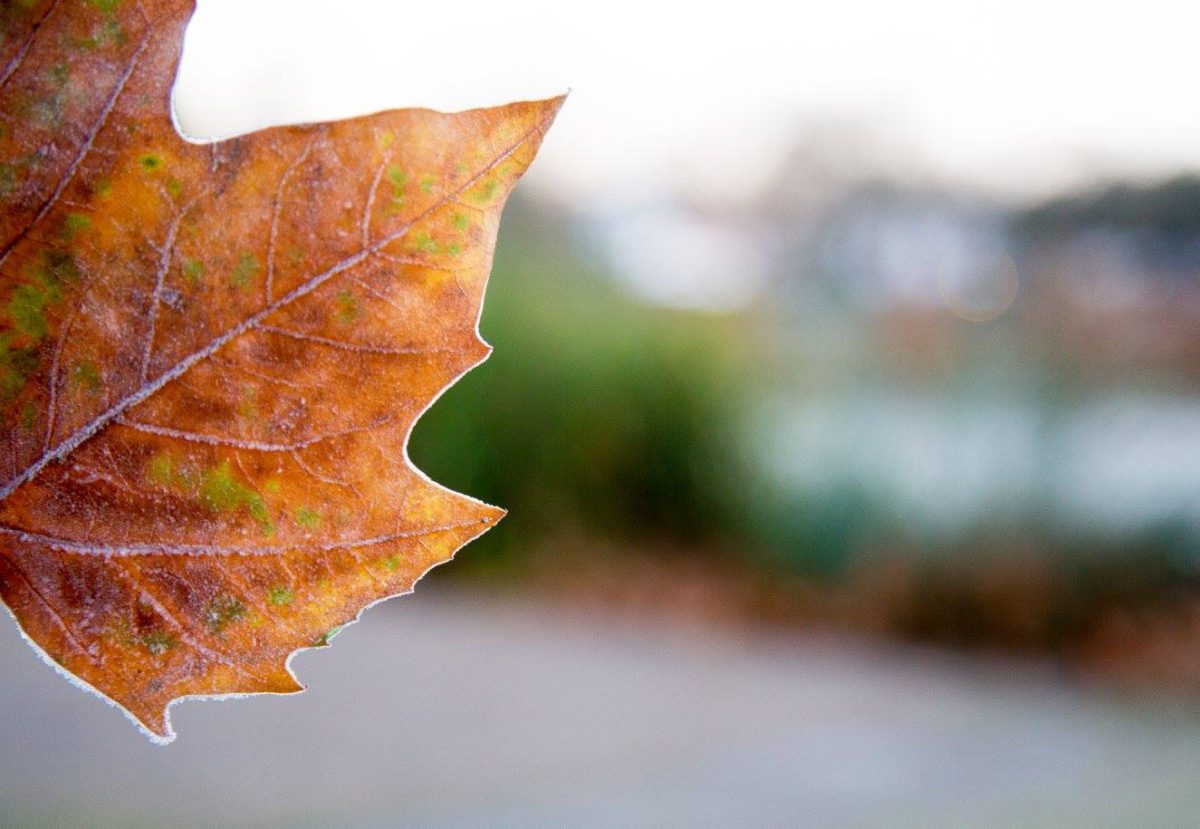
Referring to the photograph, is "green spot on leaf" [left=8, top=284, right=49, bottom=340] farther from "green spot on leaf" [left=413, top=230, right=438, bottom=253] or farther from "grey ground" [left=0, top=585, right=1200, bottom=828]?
"grey ground" [left=0, top=585, right=1200, bottom=828]

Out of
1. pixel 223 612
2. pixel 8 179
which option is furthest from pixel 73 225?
pixel 223 612

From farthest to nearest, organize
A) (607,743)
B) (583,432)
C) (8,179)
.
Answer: (583,432), (607,743), (8,179)

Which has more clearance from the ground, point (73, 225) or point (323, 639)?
point (73, 225)

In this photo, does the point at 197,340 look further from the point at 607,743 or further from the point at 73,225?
the point at 607,743

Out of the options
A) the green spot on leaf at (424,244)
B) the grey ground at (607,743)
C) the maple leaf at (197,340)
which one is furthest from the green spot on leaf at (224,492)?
the grey ground at (607,743)

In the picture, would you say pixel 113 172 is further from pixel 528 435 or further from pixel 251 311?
pixel 528 435

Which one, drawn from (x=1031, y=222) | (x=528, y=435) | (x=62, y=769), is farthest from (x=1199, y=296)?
(x=62, y=769)

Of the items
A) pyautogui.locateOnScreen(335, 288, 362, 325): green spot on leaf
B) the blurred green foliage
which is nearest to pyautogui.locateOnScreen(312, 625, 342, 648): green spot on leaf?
pyautogui.locateOnScreen(335, 288, 362, 325): green spot on leaf

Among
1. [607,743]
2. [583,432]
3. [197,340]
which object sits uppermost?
[197,340]
